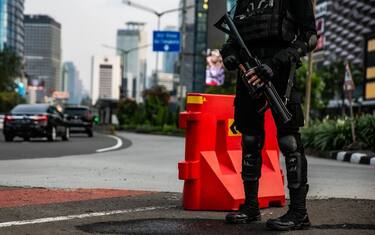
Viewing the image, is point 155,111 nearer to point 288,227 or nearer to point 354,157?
point 354,157

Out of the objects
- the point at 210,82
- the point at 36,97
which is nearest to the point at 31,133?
the point at 210,82

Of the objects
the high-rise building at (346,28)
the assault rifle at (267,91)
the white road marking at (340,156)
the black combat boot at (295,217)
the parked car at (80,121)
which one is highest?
the high-rise building at (346,28)

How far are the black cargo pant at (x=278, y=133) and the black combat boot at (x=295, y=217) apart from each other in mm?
63

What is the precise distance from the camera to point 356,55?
379ft

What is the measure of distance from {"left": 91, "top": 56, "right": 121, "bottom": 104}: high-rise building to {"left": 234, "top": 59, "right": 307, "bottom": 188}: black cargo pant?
14250 centimetres

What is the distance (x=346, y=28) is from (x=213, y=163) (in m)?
122

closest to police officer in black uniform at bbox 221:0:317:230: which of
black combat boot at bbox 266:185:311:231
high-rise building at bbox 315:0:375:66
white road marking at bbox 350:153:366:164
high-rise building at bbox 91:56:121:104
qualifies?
black combat boot at bbox 266:185:311:231

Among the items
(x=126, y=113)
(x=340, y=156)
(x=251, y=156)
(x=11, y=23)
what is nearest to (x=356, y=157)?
(x=340, y=156)

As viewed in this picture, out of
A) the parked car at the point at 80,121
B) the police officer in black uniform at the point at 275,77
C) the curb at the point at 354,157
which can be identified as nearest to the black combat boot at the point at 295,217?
the police officer in black uniform at the point at 275,77

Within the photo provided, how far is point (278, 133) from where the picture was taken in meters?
5.02

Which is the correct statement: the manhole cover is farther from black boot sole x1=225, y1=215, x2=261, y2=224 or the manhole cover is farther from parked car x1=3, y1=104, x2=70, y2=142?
parked car x1=3, y1=104, x2=70, y2=142

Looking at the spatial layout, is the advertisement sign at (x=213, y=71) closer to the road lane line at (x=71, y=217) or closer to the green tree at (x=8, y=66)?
the road lane line at (x=71, y=217)

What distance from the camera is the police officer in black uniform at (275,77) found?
4820 mm

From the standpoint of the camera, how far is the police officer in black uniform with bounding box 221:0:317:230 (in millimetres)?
4820
